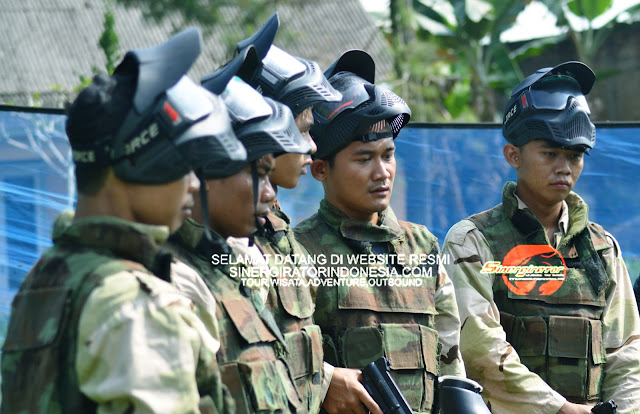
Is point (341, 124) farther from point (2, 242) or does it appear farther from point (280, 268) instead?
point (2, 242)

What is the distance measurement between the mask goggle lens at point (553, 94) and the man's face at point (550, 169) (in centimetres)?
21

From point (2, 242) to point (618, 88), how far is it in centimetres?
1855

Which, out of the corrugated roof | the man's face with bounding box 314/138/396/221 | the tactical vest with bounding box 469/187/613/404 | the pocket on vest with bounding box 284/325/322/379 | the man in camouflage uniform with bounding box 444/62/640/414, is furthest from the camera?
the corrugated roof

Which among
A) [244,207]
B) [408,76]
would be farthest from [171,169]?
[408,76]

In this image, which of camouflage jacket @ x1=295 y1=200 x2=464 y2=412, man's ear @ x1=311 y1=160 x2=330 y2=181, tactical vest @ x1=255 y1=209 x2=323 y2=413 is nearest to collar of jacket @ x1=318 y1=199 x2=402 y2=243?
camouflage jacket @ x1=295 y1=200 x2=464 y2=412

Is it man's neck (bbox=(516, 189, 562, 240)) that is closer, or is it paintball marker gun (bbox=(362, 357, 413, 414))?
paintball marker gun (bbox=(362, 357, 413, 414))

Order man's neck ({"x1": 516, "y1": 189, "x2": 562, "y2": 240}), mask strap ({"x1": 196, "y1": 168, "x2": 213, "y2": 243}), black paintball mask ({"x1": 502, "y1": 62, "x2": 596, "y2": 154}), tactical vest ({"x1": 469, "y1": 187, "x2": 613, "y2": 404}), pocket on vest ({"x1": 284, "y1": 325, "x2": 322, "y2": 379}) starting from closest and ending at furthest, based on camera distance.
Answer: mask strap ({"x1": 196, "y1": 168, "x2": 213, "y2": 243}), pocket on vest ({"x1": 284, "y1": 325, "x2": 322, "y2": 379}), tactical vest ({"x1": 469, "y1": 187, "x2": 613, "y2": 404}), black paintball mask ({"x1": 502, "y1": 62, "x2": 596, "y2": 154}), man's neck ({"x1": 516, "y1": 189, "x2": 562, "y2": 240})

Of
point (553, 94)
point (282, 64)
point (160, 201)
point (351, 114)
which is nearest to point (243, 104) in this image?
point (282, 64)

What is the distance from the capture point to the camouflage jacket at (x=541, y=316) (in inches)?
172

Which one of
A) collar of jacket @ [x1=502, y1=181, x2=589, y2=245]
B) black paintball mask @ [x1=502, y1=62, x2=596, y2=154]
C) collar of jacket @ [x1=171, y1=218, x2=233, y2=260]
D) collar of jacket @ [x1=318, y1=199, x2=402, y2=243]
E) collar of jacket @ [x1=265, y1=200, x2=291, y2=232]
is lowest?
collar of jacket @ [x1=171, y1=218, x2=233, y2=260]

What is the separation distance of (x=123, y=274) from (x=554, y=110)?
3.10m

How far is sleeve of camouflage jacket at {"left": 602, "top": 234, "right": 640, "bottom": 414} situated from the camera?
181 inches

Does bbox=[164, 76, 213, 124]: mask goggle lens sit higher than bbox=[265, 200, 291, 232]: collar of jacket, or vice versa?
bbox=[265, 200, 291, 232]: collar of jacket

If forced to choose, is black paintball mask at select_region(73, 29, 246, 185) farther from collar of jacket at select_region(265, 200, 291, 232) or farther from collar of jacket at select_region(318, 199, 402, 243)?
collar of jacket at select_region(318, 199, 402, 243)
